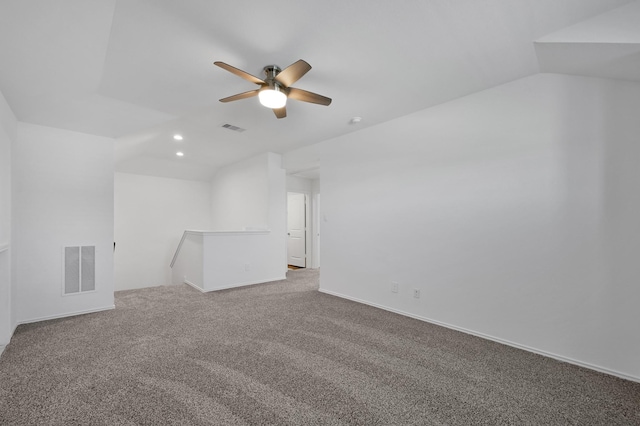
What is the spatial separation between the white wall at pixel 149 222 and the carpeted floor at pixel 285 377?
3378 millimetres

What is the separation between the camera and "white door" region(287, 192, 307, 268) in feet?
23.6

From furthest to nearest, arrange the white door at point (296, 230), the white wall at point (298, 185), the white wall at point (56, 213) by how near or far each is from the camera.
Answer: the white door at point (296, 230), the white wall at point (298, 185), the white wall at point (56, 213)

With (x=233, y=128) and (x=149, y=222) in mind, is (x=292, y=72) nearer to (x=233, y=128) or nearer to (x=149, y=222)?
(x=233, y=128)

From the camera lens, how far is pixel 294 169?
5527mm

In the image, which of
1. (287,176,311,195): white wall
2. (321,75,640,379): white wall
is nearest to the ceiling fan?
(321,75,640,379): white wall

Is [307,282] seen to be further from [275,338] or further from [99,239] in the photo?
[99,239]

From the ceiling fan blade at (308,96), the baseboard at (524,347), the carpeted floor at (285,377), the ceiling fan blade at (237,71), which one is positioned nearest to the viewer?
the carpeted floor at (285,377)

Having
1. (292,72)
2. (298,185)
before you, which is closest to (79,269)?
(292,72)

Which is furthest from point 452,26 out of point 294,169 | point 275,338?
point 294,169

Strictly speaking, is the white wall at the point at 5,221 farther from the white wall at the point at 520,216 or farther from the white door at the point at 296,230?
the white door at the point at 296,230

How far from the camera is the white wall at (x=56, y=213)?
3.13 metres

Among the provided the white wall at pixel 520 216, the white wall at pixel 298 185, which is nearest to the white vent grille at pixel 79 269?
the white wall at pixel 520 216

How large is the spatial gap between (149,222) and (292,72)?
6.09 m

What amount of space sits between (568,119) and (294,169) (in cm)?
416
